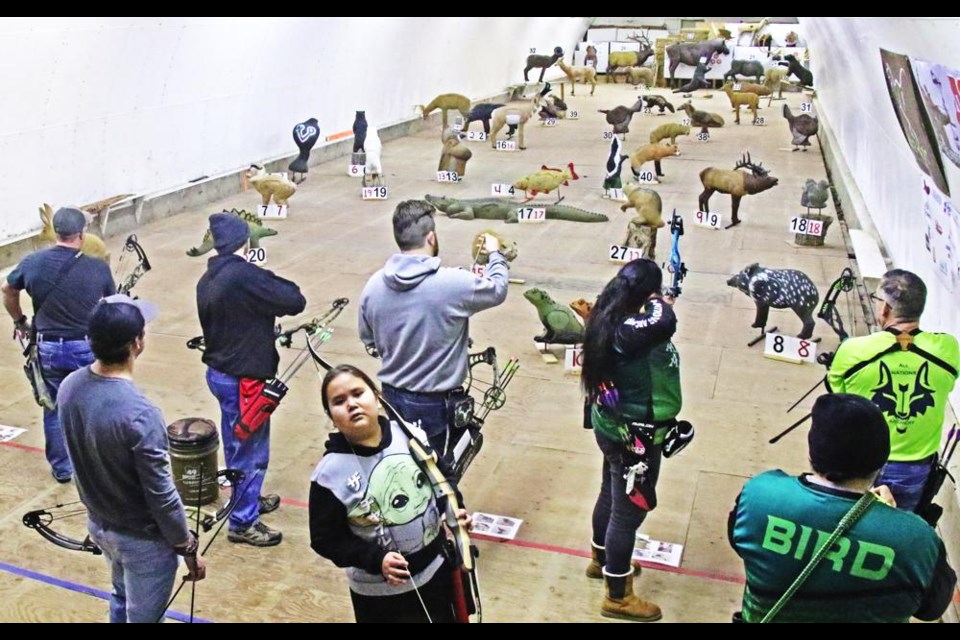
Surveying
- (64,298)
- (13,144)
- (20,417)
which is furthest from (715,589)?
(13,144)

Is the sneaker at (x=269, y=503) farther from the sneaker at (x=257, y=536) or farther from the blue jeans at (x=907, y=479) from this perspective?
the blue jeans at (x=907, y=479)

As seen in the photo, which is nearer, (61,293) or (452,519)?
(452,519)

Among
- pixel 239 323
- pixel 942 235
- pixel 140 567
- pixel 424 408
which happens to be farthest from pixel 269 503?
pixel 942 235

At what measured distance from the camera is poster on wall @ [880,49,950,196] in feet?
20.5

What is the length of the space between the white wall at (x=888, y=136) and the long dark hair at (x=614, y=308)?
9.00 feet

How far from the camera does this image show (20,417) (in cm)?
700

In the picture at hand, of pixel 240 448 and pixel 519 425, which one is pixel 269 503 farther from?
pixel 519 425

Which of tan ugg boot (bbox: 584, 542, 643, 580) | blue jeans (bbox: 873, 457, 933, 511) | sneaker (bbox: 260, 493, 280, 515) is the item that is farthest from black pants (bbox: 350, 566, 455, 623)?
sneaker (bbox: 260, 493, 280, 515)

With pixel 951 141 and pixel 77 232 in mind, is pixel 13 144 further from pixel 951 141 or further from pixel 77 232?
pixel 951 141

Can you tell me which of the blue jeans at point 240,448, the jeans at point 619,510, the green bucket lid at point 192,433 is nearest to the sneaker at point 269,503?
the blue jeans at point 240,448

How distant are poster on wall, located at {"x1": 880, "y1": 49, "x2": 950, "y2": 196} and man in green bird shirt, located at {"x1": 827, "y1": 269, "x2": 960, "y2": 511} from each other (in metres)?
2.42

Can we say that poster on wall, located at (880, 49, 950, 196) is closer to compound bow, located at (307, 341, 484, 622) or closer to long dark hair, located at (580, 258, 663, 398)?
long dark hair, located at (580, 258, 663, 398)

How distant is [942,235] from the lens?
6.35 m

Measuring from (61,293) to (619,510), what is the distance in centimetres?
339
